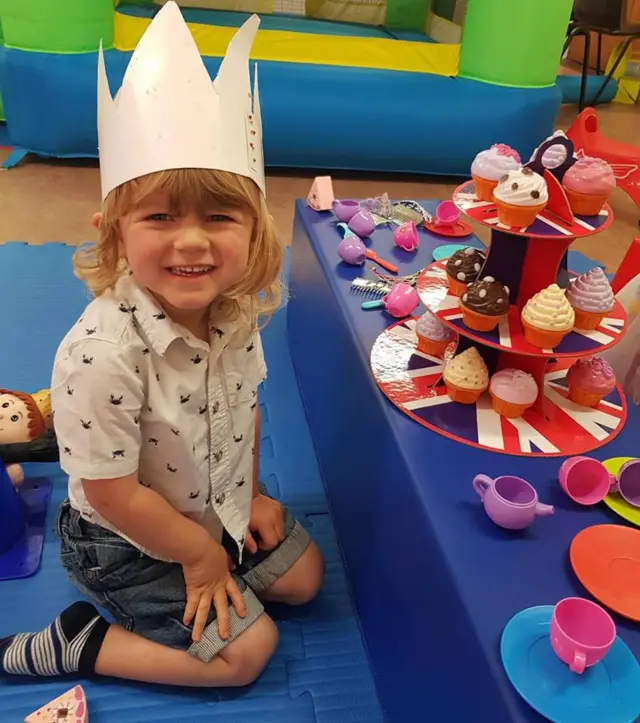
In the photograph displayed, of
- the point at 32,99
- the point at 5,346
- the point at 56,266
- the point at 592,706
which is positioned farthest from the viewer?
the point at 32,99

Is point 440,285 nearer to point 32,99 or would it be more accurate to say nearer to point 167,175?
point 167,175

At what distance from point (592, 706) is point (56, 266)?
5.09ft

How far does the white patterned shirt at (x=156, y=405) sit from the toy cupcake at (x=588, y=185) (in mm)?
418

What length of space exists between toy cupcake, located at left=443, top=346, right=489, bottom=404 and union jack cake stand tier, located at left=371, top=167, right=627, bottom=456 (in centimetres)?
2

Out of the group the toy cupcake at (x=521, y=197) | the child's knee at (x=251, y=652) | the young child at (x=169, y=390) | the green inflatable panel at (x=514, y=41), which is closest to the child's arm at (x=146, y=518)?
the young child at (x=169, y=390)

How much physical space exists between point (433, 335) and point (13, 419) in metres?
0.66

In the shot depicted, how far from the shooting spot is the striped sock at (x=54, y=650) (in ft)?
2.69

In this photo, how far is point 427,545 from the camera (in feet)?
2.33

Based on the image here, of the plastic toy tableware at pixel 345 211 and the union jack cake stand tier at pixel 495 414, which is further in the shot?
the plastic toy tableware at pixel 345 211

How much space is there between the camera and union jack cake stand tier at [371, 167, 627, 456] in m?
0.80

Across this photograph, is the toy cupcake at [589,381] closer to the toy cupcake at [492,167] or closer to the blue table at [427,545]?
the blue table at [427,545]

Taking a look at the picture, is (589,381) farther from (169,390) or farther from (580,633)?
(169,390)

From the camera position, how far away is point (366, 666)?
90cm

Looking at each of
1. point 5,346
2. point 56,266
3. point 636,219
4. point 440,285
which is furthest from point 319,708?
point 636,219
